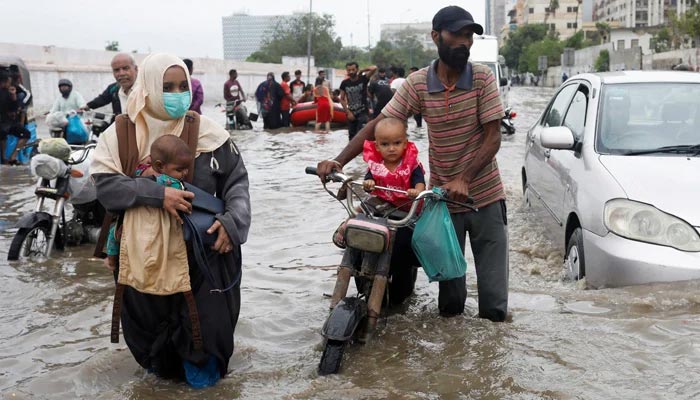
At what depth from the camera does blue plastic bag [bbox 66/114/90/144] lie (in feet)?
37.3

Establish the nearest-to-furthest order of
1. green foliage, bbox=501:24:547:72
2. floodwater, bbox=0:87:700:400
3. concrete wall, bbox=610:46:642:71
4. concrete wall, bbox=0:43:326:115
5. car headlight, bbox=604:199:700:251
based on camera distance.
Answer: floodwater, bbox=0:87:700:400, car headlight, bbox=604:199:700:251, concrete wall, bbox=0:43:326:115, concrete wall, bbox=610:46:642:71, green foliage, bbox=501:24:547:72

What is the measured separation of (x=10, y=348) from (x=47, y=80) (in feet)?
71.8

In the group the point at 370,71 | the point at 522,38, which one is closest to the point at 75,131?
the point at 370,71

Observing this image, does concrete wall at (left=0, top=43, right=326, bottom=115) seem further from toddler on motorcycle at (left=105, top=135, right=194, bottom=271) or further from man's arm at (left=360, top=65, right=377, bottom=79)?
toddler on motorcycle at (left=105, top=135, right=194, bottom=271)

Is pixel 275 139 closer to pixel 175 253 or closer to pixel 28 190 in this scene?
pixel 28 190

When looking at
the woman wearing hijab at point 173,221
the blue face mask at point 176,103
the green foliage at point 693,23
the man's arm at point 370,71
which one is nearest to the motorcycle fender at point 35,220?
the woman wearing hijab at point 173,221

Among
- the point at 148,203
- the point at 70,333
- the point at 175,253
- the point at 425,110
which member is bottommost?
the point at 70,333

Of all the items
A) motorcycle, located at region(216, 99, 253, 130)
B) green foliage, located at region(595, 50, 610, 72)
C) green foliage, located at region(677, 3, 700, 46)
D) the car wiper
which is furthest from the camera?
green foliage, located at region(595, 50, 610, 72)

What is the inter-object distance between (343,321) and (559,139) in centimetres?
275

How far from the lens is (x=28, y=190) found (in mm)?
11781

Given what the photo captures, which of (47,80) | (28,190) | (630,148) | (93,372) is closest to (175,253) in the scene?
(93,372)

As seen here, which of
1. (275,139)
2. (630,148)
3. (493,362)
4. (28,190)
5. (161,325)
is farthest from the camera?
(275,139)

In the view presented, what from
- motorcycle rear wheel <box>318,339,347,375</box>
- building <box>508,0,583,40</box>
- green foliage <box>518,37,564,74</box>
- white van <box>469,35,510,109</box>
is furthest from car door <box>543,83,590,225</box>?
building <box>508,0,583,40</box>

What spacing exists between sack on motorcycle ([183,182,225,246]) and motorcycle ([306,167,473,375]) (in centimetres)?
72
